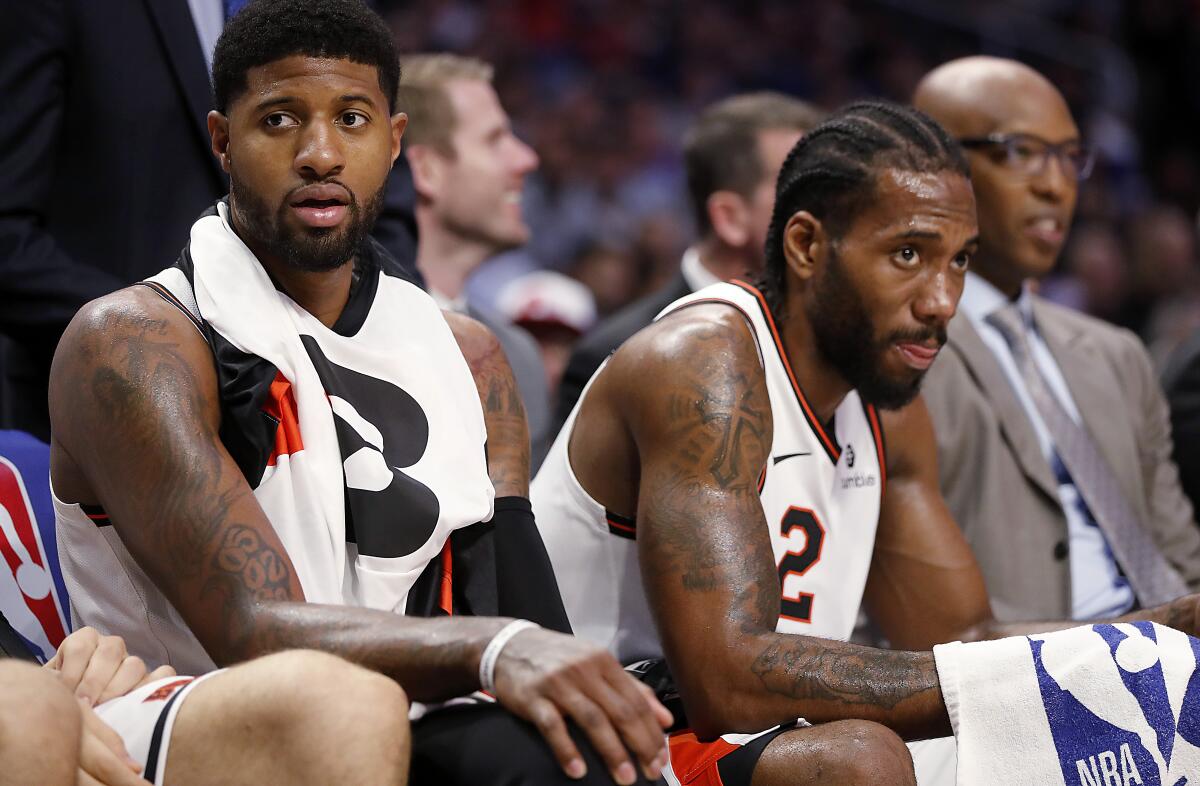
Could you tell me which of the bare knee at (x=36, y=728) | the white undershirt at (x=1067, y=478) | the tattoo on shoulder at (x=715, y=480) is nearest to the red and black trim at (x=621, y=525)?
the tattoo on shoulder at (x=715, y=480)

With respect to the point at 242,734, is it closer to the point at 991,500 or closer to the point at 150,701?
the point at 150,701

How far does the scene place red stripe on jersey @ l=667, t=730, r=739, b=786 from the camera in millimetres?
2412

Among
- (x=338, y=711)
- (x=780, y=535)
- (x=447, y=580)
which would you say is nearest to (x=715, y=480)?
(x=780, y=535)

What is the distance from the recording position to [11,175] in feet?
9.86

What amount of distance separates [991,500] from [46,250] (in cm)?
229

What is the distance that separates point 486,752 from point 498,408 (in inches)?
33.4

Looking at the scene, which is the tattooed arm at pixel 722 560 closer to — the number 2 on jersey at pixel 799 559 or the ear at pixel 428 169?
the number 2 on jersey at pixel 799 559

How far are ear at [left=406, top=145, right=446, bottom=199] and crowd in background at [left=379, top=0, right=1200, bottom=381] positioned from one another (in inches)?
102

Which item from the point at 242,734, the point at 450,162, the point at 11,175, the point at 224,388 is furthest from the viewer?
the point at 450,162

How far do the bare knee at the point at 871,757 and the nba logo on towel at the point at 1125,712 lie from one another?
259mm

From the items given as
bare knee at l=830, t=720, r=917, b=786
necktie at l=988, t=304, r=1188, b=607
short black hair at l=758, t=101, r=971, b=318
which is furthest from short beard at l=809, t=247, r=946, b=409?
necktie at l=988, t=304, r=1188, b=607

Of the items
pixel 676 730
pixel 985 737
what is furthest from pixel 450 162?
pixel 985 737

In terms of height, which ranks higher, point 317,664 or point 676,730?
point 317,664

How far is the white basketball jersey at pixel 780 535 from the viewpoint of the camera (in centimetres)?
294
